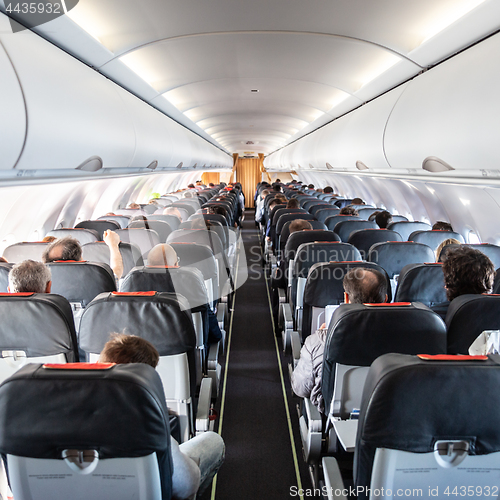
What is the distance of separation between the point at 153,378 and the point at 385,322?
135 centimetres

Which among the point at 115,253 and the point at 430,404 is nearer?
the point at 430,404

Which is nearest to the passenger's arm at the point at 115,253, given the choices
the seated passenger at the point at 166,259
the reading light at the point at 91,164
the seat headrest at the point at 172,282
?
the reading light at the point at 91,164

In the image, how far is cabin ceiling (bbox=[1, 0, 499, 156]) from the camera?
3949 millimetres

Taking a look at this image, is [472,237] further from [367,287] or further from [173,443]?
[173,443]

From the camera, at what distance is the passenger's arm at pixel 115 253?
4.85 m

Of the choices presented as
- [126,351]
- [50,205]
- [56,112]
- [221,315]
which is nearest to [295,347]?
[221,315]

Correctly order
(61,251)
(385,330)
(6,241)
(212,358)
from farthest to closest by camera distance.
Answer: (6,241)
(61,251)
(212,358)
(385,330)

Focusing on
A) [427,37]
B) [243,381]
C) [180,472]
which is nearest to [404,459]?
[180,472]

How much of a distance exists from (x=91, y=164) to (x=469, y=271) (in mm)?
3798

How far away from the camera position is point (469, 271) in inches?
120

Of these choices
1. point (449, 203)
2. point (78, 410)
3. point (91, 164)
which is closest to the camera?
point (78, 410)

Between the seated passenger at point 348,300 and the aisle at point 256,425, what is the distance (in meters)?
0.86

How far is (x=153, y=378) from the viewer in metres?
1.58

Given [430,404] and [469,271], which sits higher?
[469,271]
